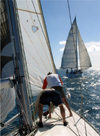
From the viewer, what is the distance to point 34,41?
357cm

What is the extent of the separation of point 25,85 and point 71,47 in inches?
1373

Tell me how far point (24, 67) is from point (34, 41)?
102 cm

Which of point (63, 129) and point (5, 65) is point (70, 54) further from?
point (5, 65)

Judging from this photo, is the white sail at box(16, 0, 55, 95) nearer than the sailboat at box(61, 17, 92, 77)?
Yes

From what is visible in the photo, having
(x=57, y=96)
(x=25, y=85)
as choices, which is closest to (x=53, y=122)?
(x=57, y=96)

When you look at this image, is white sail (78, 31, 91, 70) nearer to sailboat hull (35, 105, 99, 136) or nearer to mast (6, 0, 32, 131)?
sailboat hull (35, 105, 99, 136)

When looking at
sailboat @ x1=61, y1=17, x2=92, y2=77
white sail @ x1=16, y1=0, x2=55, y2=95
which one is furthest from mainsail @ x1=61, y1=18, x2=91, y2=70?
white sail @ x1=16, y1=0, x2=55, y2=95

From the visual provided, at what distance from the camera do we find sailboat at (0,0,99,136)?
2541 millimetres

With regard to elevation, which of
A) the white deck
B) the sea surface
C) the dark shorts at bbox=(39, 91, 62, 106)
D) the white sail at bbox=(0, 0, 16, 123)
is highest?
the white sail at bbox=(0, 0, 16, 123)

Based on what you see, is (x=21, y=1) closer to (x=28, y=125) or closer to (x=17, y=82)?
(x=17, y=82)

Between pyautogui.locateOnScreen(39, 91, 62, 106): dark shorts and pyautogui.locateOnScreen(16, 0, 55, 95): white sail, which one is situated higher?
pyautogui.locateOnScreen(16, 0, 55, 95): white sail

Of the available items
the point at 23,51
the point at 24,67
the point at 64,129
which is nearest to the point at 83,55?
the point at 64,129

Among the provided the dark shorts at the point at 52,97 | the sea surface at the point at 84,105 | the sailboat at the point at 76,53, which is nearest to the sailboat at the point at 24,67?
the dark shorts at the point at 52,97

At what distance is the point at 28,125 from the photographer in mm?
2846
